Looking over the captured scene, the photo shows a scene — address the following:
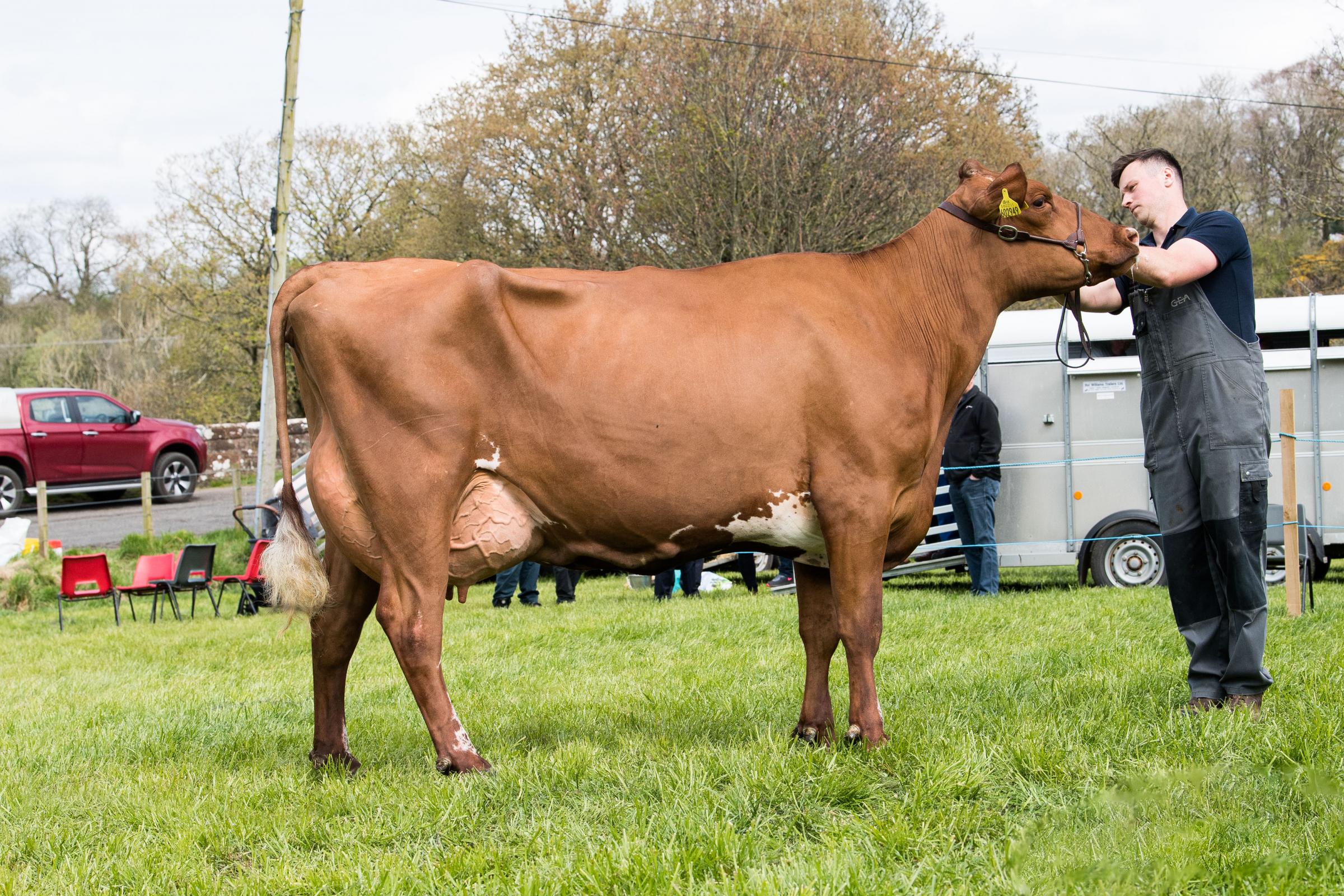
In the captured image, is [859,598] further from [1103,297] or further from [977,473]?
[977,473]

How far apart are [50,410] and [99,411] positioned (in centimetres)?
86

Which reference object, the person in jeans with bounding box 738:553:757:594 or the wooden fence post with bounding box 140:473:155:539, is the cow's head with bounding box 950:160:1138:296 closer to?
the person in jeans with bounding box 738:553:757:594

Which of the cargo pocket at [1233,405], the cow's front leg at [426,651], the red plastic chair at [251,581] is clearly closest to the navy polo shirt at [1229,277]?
the cargo pocket at [1233,405]

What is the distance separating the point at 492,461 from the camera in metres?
4.12

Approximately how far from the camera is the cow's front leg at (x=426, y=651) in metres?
4.04

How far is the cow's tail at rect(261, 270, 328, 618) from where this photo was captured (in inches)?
167

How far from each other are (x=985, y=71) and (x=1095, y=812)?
28.3 m

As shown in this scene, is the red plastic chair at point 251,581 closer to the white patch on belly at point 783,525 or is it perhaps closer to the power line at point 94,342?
the white patch on belly at point 783,525

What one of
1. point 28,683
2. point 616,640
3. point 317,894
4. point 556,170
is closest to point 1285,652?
point 616,640

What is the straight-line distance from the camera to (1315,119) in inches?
1371

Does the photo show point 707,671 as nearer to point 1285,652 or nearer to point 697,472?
point 697,472

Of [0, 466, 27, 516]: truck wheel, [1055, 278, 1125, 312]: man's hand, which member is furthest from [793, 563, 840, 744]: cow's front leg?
[0, 466, 27, 516]: truck wheel

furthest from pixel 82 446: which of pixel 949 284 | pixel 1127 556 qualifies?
pixel 949 284

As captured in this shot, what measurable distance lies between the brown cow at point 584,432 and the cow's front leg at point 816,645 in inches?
12.7
